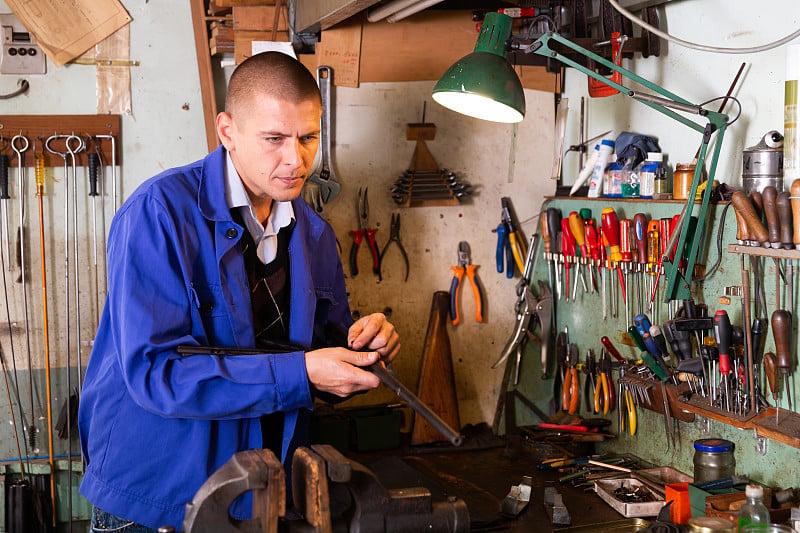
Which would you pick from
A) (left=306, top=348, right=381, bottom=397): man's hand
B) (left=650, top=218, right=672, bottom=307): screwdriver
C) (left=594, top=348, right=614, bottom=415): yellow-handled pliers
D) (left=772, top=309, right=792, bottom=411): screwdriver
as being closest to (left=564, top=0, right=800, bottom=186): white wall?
(left=650, top=218, right=672, bottom=307): screwdriver

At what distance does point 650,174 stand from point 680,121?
1.15 ft

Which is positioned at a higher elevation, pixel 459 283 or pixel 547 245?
pixel 547 245

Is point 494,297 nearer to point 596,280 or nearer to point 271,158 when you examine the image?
point 596,280

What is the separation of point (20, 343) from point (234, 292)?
144 cm

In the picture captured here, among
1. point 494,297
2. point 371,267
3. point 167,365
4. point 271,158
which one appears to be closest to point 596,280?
point 494,297

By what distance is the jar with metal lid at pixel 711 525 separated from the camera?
166cm

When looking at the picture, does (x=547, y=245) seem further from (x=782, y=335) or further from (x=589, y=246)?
(x=782, y=335)

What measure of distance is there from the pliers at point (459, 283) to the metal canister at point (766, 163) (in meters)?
1.16

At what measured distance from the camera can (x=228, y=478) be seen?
128 cm

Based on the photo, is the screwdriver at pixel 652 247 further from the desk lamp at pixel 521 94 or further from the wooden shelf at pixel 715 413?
the wooden shelf at pixel 715 413

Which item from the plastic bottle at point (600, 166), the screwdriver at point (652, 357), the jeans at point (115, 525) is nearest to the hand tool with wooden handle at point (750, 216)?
the screwdriver at point (652, 357)

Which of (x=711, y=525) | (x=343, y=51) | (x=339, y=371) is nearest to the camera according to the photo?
(x=339, y=371)

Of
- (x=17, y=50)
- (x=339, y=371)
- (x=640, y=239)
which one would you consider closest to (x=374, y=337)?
(x=339, y=371)

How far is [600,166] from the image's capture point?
2805mm
